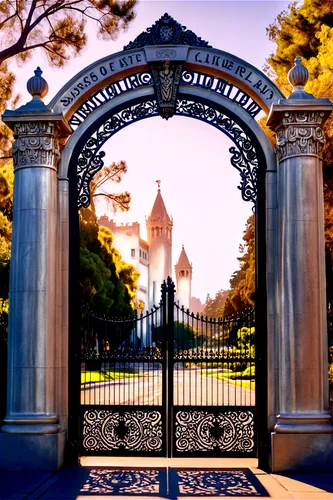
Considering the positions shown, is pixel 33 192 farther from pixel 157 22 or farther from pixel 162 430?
pixel 162 430

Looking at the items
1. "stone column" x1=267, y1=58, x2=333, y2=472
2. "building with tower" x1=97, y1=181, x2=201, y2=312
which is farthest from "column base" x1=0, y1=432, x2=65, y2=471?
"building with tower" x1=97, y1=181, x2=201, y2=312

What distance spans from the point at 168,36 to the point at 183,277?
10845 cm

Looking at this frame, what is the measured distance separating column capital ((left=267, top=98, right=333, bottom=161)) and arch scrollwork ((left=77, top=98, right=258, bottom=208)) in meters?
0.73

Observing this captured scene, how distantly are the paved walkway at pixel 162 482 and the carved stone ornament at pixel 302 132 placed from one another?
14.8 ft

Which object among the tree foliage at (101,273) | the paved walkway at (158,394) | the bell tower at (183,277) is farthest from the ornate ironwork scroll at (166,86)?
the bell tower at (183,277)

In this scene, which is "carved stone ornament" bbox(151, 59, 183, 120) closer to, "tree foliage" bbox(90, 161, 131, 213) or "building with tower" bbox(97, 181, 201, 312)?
"tree foliage" bbox(90, 161, 131, 213)

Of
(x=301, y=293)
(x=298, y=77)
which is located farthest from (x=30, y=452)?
(x=298, y=77)

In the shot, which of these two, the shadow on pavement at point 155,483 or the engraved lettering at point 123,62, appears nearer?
the shadow on pavement at point 155,483

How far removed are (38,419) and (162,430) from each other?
182 cm

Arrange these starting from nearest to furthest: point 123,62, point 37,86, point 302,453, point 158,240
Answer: point 302,453 < point 37,86 < point 123,62 < point 158,240

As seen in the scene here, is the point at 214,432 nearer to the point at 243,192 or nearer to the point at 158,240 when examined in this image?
the point at 243,192

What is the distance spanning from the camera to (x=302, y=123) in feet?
34.0

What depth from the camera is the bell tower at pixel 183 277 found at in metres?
117

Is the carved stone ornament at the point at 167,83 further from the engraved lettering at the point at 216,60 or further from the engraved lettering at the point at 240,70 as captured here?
the engraved lettering at the point at 240,70
